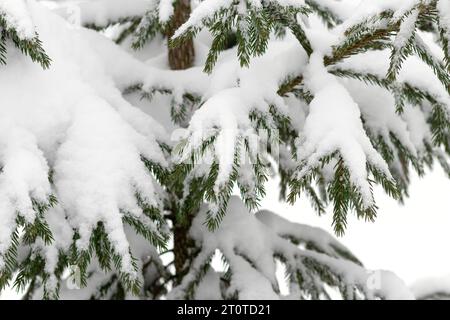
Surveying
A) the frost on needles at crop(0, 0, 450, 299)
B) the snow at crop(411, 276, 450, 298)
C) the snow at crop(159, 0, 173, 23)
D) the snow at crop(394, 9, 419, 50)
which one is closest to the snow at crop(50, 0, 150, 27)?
the frost on needles at crop(0, 0, 450, 299)

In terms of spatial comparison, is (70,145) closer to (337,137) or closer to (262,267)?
(337,137)

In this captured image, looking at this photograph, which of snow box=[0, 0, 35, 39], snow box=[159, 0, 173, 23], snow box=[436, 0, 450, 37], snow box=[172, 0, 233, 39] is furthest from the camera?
snow box=[159, 0, 173, 23]

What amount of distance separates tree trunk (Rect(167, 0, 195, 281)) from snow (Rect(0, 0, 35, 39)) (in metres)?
1.19

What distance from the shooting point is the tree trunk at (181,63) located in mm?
3172

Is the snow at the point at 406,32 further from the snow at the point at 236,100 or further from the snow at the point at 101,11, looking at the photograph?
the snow at the point at 101,11

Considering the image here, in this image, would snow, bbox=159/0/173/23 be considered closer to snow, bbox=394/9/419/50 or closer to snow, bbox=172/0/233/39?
snow, bbox=172/0/233/39

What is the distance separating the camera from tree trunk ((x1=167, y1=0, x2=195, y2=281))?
3.17m

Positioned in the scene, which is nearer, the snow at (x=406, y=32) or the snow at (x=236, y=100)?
the snow at (x=406, y=32)

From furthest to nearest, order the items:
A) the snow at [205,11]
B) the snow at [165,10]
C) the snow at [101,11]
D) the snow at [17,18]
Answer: the snow at [101,11], the snow at [165,10], the snow at [17,18], the snow at [205,11]

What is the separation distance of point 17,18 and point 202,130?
792 millimetres

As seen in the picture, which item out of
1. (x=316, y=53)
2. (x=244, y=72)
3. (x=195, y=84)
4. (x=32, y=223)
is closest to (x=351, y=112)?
(x=316, y=53)

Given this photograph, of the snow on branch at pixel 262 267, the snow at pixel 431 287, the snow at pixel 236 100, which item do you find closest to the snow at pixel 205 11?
the snow at pixel 236 100
